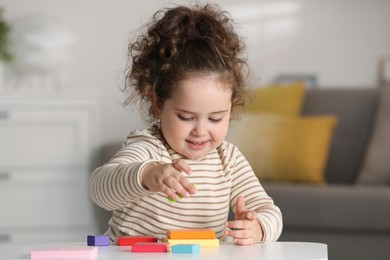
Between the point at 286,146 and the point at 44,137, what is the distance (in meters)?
1.15

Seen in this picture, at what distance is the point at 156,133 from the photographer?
5.65 feet

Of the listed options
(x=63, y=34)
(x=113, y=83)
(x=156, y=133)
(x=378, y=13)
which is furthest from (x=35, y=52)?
(x=156, y=133)

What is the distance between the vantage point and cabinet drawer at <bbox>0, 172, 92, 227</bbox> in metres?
4.18

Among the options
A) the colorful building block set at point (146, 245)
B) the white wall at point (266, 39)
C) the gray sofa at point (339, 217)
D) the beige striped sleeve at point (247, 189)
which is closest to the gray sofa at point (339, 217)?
the gray sofa at point (339, 217)

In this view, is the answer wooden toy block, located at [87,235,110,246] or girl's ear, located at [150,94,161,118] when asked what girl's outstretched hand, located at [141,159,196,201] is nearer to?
wooden toy block, located at [87,235,110,246]

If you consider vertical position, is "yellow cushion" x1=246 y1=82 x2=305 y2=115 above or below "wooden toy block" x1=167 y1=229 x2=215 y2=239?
below

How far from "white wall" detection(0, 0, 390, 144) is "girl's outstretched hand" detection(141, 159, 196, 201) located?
3.21 metres

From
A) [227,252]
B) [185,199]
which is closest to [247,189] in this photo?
[185,199]

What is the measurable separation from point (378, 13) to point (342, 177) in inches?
42.0

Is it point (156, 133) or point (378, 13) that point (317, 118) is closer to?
point (378, 13)

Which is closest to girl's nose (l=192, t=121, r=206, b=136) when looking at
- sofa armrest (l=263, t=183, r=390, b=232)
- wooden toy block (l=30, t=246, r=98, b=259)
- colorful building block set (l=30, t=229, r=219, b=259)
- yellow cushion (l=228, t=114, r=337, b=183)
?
colorful building block set (l=30, t=229, r=219, b=259)

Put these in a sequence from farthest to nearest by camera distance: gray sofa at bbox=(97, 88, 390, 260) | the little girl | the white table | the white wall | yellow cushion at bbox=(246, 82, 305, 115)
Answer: the white wall → yellow cushion at bbox=(246, 82, 305, 115) → gray sofa at bbox=(97, 88, 390, 260) → the little girl → the white table

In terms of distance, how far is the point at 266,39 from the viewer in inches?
183

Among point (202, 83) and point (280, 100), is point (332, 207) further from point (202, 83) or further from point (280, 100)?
point (202, 83)
